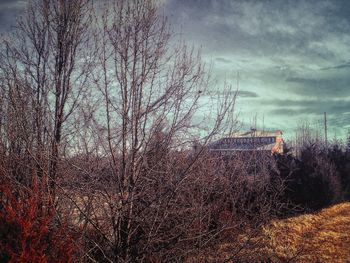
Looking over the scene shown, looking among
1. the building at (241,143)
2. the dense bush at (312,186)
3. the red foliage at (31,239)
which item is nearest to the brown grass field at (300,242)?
the dense bush at (312,186)

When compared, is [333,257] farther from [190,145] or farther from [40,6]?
[40,6]

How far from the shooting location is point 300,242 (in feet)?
32.2

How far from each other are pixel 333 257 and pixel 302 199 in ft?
21.6

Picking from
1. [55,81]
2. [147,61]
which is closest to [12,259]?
[147,61]

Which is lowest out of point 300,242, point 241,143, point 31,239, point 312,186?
point 300,242

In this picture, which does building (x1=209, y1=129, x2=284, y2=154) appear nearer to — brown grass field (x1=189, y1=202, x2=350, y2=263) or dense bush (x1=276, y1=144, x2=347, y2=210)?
brown grass field (x1=189, y1=202, x2=350, y2=263)

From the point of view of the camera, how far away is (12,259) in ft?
12.0

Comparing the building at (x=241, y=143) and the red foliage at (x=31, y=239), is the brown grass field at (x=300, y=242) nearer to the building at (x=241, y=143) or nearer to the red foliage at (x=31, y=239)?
the building at (x=241, y=143)

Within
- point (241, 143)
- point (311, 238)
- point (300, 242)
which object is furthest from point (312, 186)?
point (241, 143)

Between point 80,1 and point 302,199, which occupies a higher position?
point 80,1

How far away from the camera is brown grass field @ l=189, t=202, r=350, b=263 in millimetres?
7766

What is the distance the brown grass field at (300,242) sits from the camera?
306 inches

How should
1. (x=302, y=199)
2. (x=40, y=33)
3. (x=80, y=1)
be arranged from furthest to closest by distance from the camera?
(x=302, y=199) → (x=40, y=33) → (x=80, y=1)

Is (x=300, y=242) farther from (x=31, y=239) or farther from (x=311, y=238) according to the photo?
(x=31, y=239)
